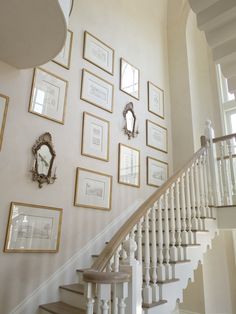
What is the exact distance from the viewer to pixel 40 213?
284cm

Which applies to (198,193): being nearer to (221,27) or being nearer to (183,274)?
(183,274)

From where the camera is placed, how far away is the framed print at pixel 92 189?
3266mm

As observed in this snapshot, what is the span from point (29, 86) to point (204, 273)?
3.63 m

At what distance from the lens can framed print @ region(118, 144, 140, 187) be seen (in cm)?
390

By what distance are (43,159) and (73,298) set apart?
1458 millimetres

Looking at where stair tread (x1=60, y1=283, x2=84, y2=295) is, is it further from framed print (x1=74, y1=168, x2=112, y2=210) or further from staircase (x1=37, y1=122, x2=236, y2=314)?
framed print (x1=74, y1=168, x2=112, y2=210)

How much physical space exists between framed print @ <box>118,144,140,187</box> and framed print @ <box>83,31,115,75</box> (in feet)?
4.08

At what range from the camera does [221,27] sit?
95.8 inches

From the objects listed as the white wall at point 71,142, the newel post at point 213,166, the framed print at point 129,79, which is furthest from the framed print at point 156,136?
the newel post at point 213,166

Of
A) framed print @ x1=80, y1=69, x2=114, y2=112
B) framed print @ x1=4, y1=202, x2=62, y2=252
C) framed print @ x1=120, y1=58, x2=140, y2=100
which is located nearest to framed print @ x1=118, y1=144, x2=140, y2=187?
framed print @ x1=80, y1=69, x2=114, y2=112

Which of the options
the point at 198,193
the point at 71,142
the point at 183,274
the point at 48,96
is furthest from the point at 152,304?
the point at 48,96

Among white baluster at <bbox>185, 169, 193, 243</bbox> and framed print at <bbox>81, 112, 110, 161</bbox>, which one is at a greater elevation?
framed print at <bbox>81, 112, 110, 161</bbox>

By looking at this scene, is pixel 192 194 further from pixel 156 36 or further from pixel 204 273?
pixel 156 36

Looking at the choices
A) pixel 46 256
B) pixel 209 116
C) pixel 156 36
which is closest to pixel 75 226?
pixel 46 256
